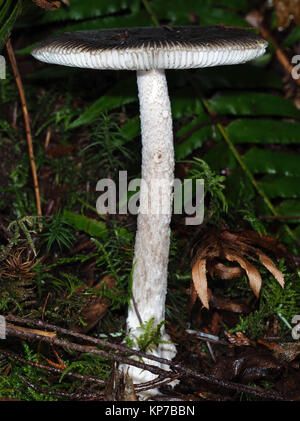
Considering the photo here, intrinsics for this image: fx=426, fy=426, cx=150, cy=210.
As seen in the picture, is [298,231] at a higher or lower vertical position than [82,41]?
lower

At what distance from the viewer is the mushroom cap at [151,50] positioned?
170 cm

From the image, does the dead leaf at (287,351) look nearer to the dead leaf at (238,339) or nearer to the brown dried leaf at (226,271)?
the dead leaf at (238,339)

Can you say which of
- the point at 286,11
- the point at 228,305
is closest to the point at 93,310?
the point at 228,305

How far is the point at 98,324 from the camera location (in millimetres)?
Answer: 2443

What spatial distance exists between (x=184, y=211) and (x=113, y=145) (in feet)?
2.08

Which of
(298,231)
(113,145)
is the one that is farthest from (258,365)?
(113,145)

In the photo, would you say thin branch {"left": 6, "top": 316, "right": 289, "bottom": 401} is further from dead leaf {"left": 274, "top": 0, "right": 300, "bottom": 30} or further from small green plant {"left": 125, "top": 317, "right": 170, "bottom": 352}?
dead leaf {"left": 274, "top": 0, "right": 300, "bottom": 30}

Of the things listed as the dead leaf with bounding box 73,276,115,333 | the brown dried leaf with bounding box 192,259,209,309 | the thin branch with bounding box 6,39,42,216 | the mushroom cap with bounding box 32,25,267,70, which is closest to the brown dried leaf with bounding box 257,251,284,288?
the brown dried leaf with bounding box 192,259,209,309

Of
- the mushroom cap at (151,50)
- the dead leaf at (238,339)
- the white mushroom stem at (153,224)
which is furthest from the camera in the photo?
the dead leaf at (238,339)

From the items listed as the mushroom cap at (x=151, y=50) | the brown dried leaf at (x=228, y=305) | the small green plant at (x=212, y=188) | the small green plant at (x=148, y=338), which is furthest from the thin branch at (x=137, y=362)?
the mushroom cap at (x=151, y=50)

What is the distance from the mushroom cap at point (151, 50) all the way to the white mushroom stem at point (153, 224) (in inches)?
14.7

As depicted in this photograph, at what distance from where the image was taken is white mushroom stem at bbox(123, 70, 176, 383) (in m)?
2.20

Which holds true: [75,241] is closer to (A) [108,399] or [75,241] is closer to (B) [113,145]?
(B) [113,145]

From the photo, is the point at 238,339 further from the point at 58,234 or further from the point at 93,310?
the point at 58,234
